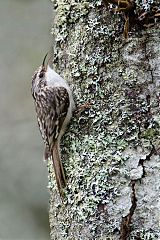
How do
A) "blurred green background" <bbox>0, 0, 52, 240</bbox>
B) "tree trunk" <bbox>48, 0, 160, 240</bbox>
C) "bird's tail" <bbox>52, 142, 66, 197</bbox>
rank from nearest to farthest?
"tree trunk" <bbox>48, 0, 160, 240</bbox> < "bird's tail" <bbox>52, 142, 66, 197</bbox> < "blurred green background" <bbox>0, 0, 52, 240</bbox>

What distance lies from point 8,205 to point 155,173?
2123mm

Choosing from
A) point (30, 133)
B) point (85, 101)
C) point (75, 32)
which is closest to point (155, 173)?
point (85, 101)

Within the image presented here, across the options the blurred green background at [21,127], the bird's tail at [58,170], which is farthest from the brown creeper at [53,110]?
the blurred green background at [21,127]

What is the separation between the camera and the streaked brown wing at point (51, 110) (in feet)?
7.79

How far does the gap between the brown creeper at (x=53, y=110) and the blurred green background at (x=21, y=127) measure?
1.34 metres

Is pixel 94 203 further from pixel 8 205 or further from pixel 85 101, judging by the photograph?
pixel 8 205

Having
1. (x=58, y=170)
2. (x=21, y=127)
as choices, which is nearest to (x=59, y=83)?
(x=58, y=170)

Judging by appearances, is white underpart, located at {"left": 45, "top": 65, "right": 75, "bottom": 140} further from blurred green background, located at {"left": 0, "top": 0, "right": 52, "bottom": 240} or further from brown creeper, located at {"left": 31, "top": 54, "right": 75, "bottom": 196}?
blurred green background, located at {"left": 0, "top": 0, "right": 52, "bottom": 240}

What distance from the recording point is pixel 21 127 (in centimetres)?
403

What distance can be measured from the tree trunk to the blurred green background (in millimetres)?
1717

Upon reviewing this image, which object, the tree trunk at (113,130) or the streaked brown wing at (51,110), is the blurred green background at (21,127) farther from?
the tree trunk at (113,130)

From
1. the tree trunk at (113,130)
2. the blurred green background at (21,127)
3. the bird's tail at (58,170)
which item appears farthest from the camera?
the blurred green background at (21,127)

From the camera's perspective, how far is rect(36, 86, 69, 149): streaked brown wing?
238cm

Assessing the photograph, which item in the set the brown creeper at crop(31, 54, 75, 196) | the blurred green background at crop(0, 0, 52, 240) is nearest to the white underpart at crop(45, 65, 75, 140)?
the brown creeper at crop(31, 54, 75, 196)
